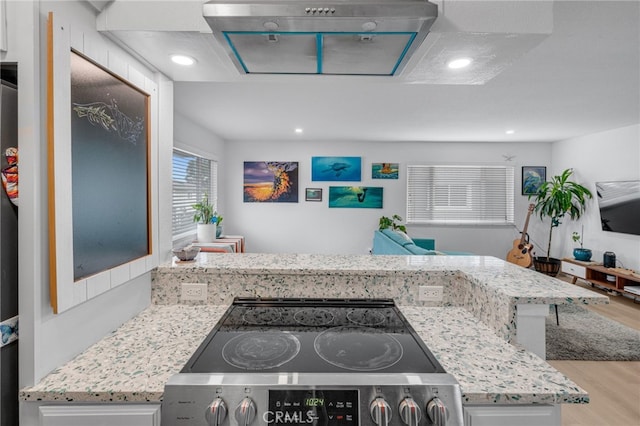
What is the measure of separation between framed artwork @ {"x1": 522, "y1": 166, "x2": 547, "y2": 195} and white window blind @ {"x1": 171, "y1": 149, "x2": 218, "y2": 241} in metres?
5.67

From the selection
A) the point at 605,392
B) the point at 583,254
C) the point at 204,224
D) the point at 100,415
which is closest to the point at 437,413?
the point at 100,415

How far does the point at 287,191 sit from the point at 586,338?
4.49 metres

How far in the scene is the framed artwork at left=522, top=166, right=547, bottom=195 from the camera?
575 centimetres

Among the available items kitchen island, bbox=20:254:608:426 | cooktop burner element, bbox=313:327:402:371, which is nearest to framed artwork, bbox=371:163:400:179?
kitchen island, bbox=20:254:608:426

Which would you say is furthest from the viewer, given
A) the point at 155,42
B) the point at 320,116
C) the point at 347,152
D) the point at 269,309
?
the point at 347,152

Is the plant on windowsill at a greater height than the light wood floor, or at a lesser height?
greater

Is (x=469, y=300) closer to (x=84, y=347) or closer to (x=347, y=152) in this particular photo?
(x=84, y=347)

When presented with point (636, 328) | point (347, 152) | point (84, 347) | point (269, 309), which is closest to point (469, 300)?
point (269, 309)

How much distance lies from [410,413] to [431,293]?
0.67 m

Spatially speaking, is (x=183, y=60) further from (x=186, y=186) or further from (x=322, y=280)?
(x=186, y=186)

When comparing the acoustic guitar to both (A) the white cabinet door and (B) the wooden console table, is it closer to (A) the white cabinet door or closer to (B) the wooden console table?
(B) the wooden console table

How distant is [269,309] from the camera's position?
50.4 inches

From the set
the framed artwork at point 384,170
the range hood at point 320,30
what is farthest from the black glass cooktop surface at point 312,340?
the framed artwork at point 384,170

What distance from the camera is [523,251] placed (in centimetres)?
530
